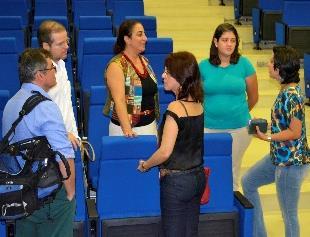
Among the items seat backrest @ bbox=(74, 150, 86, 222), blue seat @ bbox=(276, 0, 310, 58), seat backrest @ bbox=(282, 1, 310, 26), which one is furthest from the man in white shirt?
seat backrest @ bbox=(282, 1, 310, 26)

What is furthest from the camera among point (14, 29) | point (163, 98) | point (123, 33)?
point (14, 29)

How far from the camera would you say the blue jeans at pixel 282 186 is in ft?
8.70

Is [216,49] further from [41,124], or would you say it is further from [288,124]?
[41,124]

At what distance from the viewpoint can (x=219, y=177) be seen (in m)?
2.63

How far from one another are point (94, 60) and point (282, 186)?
1.99 m

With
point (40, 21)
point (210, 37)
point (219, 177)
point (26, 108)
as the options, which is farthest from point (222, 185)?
point (210, 37)

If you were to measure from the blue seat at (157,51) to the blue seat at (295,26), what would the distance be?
1946mm

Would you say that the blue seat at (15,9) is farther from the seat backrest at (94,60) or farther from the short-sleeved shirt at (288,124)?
the short-sleeved shirt at (288,124)

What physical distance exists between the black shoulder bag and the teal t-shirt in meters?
1.16

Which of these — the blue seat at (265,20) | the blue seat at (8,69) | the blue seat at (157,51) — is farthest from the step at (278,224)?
the blue seat at (265,20)

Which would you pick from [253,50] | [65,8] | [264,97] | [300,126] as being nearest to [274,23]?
[253,50]

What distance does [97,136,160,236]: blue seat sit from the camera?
2.49 metres

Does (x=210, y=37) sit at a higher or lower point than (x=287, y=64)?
higher

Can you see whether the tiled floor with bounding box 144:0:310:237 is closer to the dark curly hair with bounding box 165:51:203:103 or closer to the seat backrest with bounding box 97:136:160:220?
the seat backrest with bounding box 97:136:160:220
